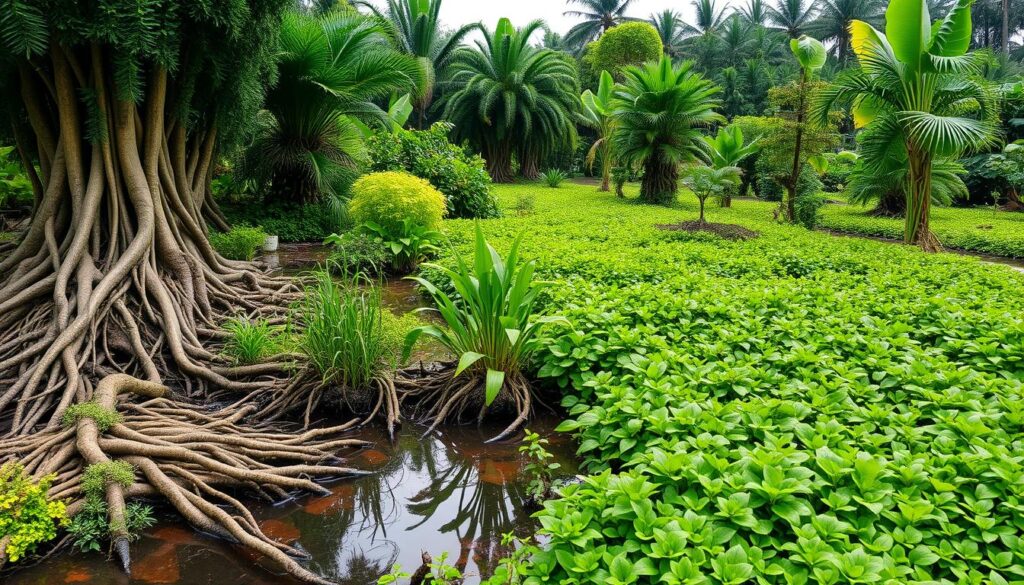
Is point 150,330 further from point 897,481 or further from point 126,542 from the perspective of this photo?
point 897,481

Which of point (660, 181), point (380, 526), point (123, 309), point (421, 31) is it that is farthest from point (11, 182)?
point (421, 31)

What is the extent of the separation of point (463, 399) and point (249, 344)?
1659 millimetres

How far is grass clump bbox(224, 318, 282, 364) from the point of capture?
4.38 m

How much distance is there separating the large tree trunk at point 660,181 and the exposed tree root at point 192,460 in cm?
1592

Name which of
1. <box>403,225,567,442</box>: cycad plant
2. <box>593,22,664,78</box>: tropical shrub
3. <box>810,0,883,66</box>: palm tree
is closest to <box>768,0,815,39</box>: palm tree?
<box>810,0,883,66</box>: palm tree

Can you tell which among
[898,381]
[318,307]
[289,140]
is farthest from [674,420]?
[289,140]

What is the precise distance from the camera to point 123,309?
433 cm

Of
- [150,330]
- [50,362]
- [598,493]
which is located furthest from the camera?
[150,330]

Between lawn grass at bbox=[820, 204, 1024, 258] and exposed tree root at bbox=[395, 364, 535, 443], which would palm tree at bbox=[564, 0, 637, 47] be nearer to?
lawn grass at bbox=[820, 204, 1024, 258]

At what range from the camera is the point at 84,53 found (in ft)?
15.2

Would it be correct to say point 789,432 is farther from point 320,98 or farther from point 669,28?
point 669,28

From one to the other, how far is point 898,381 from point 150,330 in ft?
16.1

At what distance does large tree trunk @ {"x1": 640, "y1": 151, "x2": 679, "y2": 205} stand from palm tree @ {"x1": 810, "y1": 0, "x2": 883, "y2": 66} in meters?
30.2

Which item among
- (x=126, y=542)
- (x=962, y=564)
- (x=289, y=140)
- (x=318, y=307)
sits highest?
(x=289, y=140)
